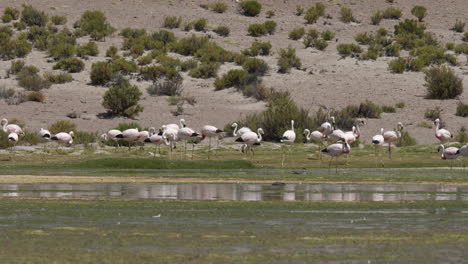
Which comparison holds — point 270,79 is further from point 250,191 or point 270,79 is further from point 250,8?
point 250,191

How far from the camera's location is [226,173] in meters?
31.9

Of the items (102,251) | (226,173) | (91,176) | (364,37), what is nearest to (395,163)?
(226,173)

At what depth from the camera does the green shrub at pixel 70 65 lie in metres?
60.4

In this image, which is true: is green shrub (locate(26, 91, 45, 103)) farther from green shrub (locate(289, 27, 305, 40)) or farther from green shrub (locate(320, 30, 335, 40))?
green shrub (locate(320, 30, 335, 40))

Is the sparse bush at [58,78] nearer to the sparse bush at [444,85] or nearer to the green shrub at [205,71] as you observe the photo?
the green shrub at [205,71]

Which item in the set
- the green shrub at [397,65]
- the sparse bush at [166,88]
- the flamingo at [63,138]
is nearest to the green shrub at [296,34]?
the green shrub at [397,65]

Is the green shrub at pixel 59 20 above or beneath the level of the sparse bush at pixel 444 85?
above

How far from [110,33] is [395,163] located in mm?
35803

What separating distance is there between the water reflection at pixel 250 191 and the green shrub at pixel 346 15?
167ft

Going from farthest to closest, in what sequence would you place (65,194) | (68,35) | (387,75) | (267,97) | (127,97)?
(68,35) < (387,75) < (267,97) < (127,97) < (65,194)

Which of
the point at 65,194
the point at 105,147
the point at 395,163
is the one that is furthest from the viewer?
the point at 105,147

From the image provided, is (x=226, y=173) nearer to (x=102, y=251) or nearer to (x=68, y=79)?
(x=102, y=251)

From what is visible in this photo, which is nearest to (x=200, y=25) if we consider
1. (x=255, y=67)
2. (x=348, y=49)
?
(x=348, y=49)

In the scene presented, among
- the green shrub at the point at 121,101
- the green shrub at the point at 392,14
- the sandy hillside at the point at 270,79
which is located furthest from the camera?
the green shrub at the point at 392,14
